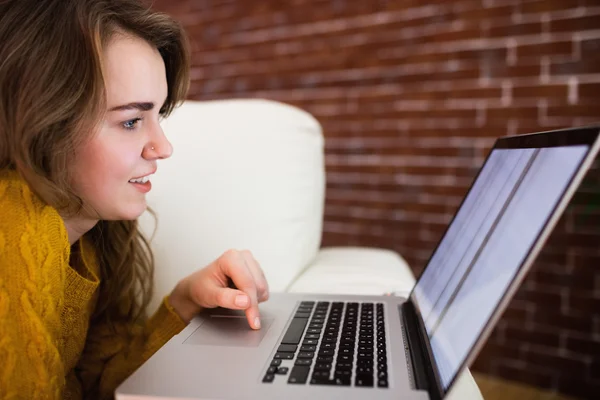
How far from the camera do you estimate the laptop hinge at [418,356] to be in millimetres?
532

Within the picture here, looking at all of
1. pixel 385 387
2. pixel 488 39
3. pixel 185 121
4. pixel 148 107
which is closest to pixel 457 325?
pixel 385 387

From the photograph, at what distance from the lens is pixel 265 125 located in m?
1.19

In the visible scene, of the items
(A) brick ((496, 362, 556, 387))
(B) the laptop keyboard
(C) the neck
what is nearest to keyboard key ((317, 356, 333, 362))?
(B) the laptop keyboard

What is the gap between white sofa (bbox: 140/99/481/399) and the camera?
1086mm

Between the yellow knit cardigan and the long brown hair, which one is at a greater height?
the long brown hair

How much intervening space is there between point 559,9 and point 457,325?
134cm

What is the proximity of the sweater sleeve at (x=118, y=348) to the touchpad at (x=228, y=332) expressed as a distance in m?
0.15

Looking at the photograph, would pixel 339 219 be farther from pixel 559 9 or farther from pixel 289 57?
pixel 559 9

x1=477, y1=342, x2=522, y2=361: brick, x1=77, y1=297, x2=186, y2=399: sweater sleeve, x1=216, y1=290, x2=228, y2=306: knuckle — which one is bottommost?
x1=477, y1=342, x2=522, y2=361: brick

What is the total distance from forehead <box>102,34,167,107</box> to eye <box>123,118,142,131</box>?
0.03 m

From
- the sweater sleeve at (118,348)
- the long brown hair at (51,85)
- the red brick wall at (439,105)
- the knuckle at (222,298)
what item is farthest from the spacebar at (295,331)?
the red brick wall at (439,105)

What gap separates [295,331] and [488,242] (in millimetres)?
286

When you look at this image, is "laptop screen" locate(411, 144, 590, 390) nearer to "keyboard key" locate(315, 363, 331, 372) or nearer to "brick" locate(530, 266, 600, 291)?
"keyboard key" locate(315, 363, 331, 372)

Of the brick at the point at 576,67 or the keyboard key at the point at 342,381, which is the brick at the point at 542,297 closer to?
the brick at the point at 576,67
